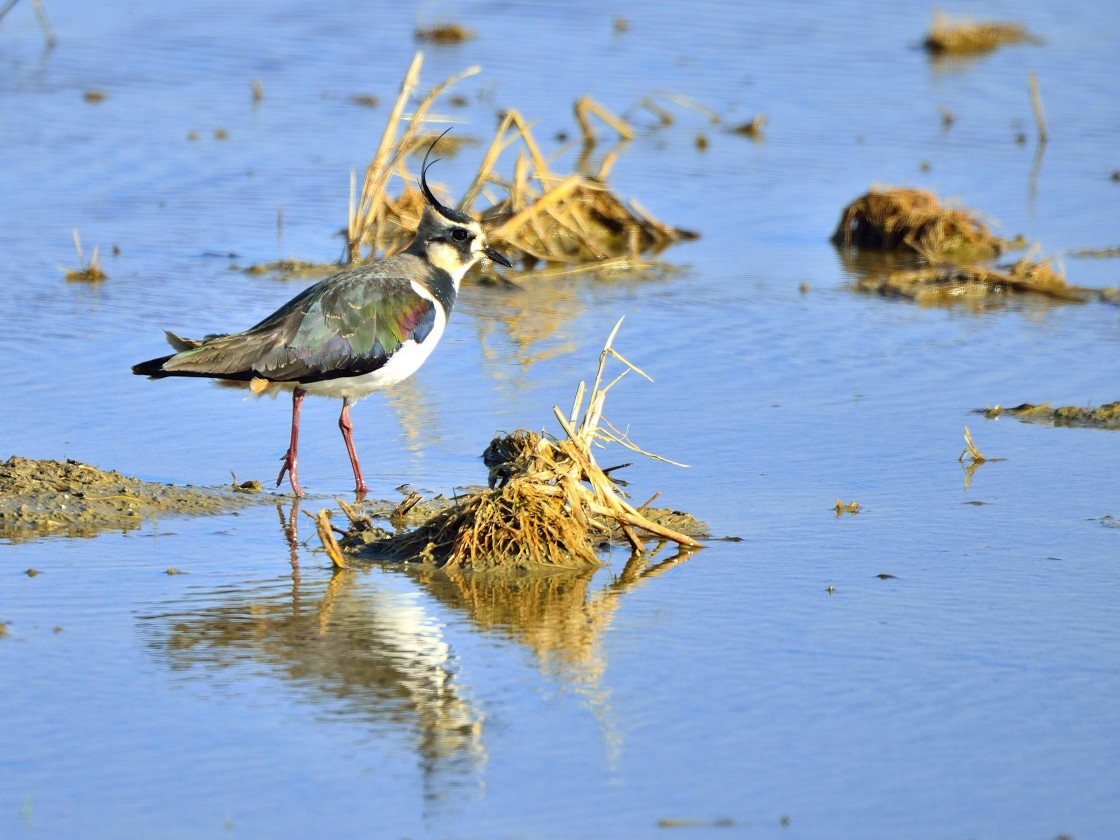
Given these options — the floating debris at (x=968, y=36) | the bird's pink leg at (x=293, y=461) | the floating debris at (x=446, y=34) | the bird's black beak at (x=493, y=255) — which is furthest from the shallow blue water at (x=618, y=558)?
the floating debris at (x=968, y=36)

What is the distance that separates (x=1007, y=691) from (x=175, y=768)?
8.63 feet

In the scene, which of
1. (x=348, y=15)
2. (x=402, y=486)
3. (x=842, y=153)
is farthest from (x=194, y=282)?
(x=348, y=15)

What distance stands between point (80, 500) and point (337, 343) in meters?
1.46

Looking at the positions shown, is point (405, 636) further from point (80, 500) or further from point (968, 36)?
point (968, 36)

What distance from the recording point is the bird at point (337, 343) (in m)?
7.94

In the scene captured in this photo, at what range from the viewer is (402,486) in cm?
796

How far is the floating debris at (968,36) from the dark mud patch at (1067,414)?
12455 millimetres

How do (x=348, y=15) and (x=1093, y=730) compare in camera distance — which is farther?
(x=348, y=15)

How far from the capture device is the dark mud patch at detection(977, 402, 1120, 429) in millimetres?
8945

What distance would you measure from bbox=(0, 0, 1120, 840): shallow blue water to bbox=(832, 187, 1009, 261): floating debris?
322mm

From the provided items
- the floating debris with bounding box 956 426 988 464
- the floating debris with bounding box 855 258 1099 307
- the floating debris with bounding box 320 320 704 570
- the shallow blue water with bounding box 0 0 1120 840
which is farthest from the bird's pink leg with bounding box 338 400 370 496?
the floating debris with bounding box 855 258 1099 307

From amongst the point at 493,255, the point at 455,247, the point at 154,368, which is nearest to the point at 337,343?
the point at 154,368

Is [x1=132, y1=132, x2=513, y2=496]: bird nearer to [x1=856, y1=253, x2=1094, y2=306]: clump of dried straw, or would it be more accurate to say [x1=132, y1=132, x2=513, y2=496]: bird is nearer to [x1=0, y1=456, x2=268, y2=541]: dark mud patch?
[x1=0, y1=456, x2=268, y2=541]: dark mud patch

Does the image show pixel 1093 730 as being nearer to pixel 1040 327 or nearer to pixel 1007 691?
pixel 1007 691
